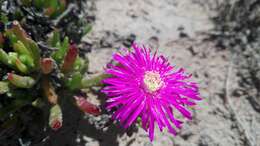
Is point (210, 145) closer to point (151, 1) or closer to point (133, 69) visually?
point (133, 69)

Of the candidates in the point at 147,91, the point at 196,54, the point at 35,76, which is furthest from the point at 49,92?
the point at 196,54

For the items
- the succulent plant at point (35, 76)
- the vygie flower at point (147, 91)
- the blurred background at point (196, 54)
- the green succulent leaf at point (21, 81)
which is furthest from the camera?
the blurred background at point (196, 54)

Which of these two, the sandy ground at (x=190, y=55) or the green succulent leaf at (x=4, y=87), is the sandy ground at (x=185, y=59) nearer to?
the sandy ground at (x=190, y=55)

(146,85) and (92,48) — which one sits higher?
(92,48)

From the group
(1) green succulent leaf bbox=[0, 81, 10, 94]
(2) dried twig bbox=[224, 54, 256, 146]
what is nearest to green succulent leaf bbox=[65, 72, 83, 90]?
(1) green succulent leaf bbox=[0, 81, 10, 94]

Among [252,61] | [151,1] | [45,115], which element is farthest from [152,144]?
[151,1]

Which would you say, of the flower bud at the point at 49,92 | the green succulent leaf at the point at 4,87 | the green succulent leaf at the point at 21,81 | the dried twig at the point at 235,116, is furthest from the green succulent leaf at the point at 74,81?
the dried twig at the point at 235,116
